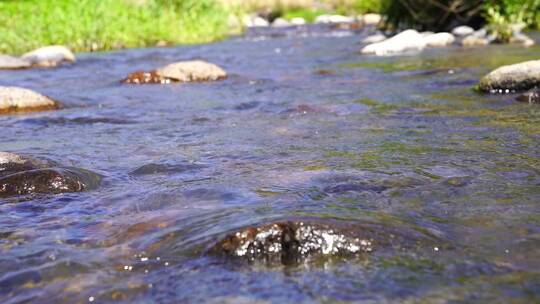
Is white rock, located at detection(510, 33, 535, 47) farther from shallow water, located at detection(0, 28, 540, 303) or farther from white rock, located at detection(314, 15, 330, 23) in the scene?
white rock, located at detection(314, 15, 330, 23)

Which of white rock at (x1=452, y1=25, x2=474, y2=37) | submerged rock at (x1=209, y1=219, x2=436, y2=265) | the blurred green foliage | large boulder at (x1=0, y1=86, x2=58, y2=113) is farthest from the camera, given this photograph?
white rock at (x1=452, y1=25, x2=474, y2=37)

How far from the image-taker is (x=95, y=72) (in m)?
10.1

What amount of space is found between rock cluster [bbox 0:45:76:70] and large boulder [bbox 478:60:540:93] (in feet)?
24.3

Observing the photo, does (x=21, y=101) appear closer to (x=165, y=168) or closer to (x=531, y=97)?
(x=165, y=168)

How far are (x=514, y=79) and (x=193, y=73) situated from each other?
4.07 meters

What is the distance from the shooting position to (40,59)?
38.1ft

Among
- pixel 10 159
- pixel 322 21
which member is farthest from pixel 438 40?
pixel 322 21

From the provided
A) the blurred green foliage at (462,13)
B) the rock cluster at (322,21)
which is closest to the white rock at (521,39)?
the blurred green foliage at (462,13)

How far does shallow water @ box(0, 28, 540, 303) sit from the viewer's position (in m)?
2.07

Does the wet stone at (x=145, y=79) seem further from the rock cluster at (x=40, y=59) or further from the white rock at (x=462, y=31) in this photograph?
the white rock at (x=462, y=31)

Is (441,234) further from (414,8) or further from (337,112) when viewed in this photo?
(414,8)

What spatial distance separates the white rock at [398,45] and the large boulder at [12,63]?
5533mm

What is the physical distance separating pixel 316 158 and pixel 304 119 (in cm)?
155

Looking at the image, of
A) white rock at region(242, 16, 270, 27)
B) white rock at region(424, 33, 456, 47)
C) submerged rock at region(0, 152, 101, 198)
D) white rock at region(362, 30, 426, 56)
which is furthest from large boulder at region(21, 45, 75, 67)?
white rock at region(242, 16, 270, 27)
